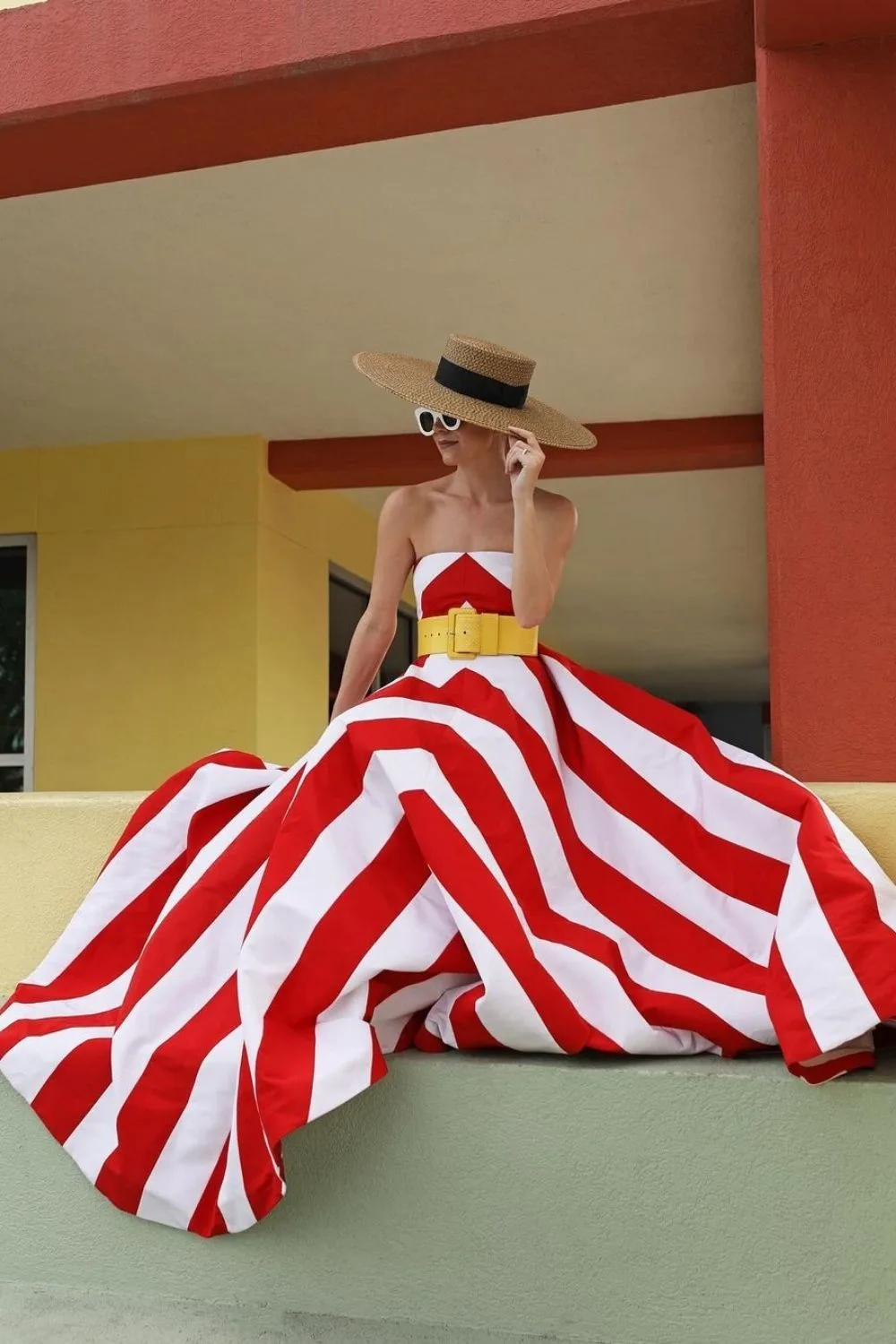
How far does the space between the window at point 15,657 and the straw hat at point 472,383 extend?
17.2 feet

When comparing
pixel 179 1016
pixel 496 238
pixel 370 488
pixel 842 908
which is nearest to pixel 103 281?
pixel 496 238

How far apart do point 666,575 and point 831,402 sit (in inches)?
315

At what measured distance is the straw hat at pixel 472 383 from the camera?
2805 millimetres

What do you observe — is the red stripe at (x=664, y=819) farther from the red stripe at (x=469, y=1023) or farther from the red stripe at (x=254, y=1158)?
the red stripe at (x=254, y=1158)

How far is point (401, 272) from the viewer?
5223 mm

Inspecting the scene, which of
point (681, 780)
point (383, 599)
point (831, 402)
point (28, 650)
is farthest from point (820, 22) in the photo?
point (28, 650)

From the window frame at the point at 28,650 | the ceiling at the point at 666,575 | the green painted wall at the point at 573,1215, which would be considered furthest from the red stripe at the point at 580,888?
the ceiling at the point at 666,575

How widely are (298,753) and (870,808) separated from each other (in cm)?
558

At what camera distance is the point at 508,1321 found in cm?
216

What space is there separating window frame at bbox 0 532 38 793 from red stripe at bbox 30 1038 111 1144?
→ 529cm

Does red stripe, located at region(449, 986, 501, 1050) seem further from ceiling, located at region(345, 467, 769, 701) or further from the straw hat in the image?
ceiling, located at region(345, 467, 769, 701)

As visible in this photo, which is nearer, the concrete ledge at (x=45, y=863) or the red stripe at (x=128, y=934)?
the red stripe at (x=128, y=934)

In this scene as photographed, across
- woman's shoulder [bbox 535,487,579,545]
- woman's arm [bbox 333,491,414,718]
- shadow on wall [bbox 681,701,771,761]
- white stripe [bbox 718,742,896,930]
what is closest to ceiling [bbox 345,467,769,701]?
woman's shoulder [bbox 535,487,579,545]

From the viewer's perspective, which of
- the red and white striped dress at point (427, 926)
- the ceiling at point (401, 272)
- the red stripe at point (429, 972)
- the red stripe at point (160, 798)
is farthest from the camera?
the ceiling at point (401, 272)
